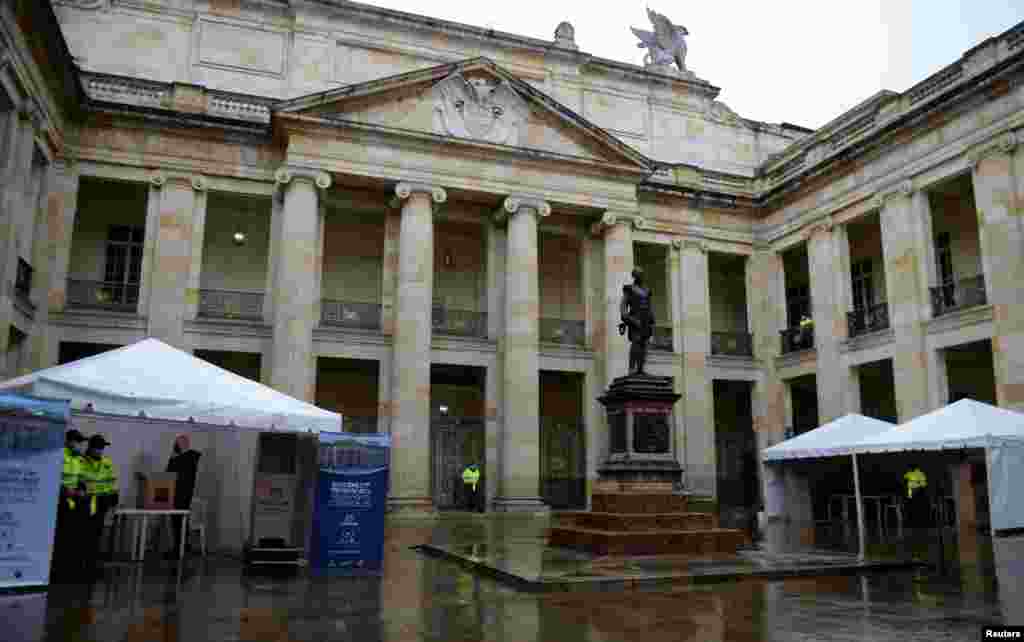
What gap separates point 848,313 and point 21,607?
62.3 ft

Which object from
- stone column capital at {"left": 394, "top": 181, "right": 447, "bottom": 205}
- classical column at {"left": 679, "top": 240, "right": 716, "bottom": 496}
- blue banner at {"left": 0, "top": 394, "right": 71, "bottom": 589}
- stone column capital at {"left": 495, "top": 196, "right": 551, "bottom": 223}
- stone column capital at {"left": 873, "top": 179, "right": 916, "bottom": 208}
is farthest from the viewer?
classical column at {"left": 679, "top": 240, "right": 716, "bottom": 496}

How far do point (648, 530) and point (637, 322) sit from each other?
2976mm

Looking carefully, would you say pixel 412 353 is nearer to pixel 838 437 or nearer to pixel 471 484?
pixel 471 484

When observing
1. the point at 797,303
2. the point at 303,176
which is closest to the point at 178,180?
the point at 303,176

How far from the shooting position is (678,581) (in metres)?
7.91

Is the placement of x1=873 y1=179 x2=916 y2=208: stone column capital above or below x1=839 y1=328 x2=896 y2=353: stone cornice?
above

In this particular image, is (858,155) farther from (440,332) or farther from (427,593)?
(427,593)

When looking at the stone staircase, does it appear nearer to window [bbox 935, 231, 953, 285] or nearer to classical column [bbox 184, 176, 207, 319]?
classical column [bbox 184, 176, 207, 319]

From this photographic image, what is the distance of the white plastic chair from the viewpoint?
10445 millimetres

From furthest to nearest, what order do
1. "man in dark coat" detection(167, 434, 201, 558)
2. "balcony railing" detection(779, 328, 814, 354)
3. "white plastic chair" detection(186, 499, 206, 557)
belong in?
"balcony railing" detection(779, 328, 814, 354) → "white plastic chair" detection(186, 499, 206, 557) → "man in dark coat" detection(167, 434, 201, 558)

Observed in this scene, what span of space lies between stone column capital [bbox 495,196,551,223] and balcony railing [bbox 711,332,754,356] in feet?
21.8

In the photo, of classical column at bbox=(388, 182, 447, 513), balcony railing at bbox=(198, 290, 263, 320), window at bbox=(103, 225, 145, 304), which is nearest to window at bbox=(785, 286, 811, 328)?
classical column at bbox=(388, 182, 447, 513)

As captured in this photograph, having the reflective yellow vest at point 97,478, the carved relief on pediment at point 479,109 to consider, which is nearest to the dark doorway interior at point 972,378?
the carved relief on pediment at point 479,109

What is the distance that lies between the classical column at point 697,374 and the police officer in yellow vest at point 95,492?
1528cm
